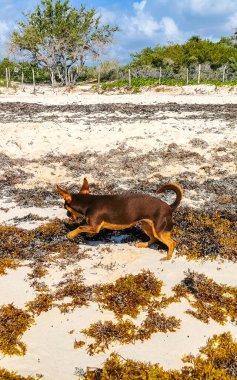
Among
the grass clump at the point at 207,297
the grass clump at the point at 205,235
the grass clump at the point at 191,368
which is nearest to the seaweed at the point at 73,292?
the grass clump at the point at 191,368

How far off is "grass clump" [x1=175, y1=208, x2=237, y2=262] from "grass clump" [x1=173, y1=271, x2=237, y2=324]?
82 centimetres

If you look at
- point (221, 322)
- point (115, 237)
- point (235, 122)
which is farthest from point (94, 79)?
point (221, 322)

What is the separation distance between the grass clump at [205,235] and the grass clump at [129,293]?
3.54 ft

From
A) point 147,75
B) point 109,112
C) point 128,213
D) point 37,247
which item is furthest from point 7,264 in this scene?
point 147,75

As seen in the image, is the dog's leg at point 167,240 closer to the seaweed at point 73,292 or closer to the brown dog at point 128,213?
the brown dog at point 128,213

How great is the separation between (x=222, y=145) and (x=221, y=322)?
841cm

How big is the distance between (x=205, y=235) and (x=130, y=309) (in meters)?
2.60

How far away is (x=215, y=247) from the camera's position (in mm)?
6379

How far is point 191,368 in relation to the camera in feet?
12.8

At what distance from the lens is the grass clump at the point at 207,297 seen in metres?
4.68

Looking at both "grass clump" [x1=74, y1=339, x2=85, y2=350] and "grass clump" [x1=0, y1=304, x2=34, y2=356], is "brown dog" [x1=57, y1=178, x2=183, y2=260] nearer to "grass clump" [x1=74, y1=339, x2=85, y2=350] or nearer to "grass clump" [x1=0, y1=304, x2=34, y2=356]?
"grass clump" [x1=0, y1=304, x2=34, y2=356]

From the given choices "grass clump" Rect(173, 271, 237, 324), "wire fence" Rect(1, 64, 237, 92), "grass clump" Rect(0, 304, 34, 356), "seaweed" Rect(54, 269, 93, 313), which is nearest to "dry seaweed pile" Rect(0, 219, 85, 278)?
"seaweed" Rect(54, 269, 93, 313)

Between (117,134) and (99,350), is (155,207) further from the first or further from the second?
(117,134)

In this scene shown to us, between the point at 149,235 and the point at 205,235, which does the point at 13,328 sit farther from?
the point at 205,235
